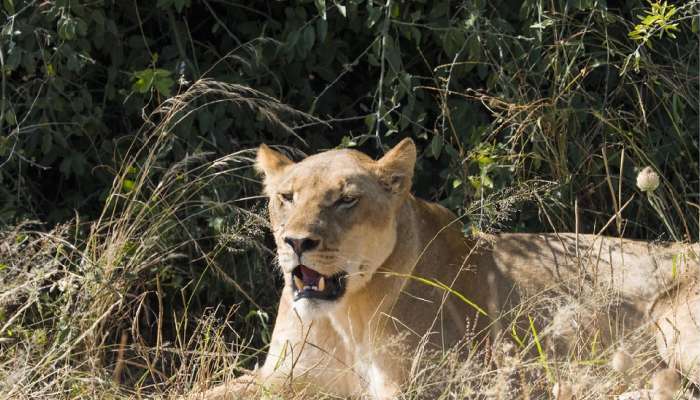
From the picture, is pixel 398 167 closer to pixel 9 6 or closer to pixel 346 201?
pixel 346 201

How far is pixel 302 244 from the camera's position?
3.55 m

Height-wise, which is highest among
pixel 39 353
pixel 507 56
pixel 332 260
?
pixel 507 56

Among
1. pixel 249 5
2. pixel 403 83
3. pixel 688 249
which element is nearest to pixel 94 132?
pixel 249 5

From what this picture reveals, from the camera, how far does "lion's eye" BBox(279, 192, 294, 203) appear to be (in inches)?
150

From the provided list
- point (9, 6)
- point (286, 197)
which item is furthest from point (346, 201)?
point (9, 6)

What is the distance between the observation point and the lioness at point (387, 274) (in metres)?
3.65

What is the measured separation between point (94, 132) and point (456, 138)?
1.49 meters

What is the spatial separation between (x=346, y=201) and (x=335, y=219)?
92mm

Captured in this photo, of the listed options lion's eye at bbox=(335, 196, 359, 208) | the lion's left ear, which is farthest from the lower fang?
the lion's left ear

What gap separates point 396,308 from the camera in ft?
12.8

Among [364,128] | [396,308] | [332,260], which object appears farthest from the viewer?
[364,128]

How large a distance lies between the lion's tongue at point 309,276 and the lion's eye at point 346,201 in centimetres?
22

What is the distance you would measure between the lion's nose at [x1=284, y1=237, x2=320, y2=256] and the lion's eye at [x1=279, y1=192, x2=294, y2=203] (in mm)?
284

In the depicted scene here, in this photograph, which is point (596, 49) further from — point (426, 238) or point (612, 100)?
point (426, 238)
